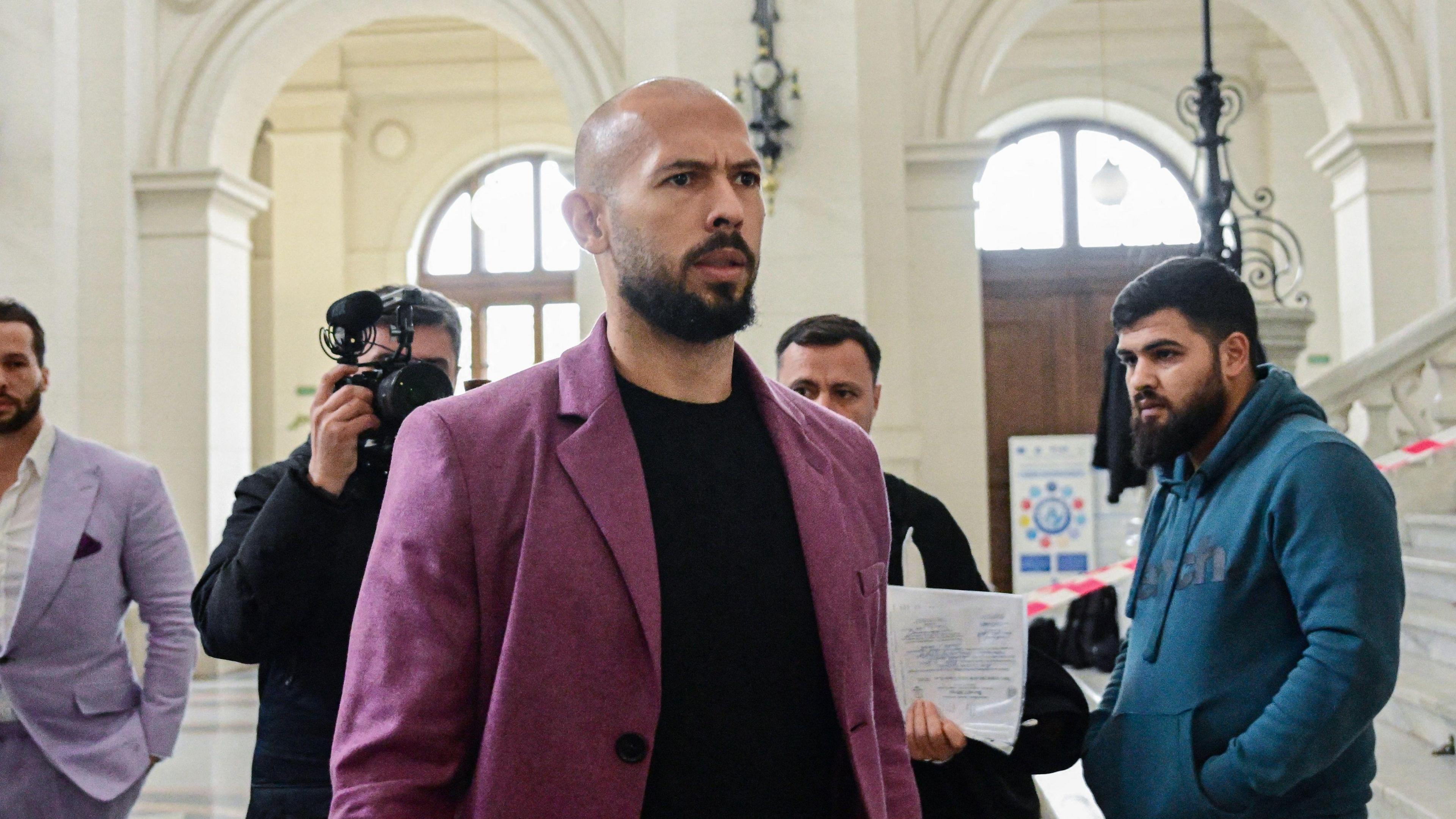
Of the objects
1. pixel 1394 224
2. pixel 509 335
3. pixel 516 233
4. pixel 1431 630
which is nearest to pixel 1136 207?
pixel 1394 224

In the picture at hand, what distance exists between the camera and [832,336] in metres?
2.82

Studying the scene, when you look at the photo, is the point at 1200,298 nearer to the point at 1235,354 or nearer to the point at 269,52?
the point at 1235,354

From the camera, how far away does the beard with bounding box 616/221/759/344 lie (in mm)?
1568

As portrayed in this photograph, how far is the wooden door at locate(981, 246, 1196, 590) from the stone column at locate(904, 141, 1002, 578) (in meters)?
4.71

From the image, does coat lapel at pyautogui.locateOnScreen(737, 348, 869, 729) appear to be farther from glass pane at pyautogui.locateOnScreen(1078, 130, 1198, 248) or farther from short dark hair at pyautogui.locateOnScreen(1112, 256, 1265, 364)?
glass pane at pyautogui.locateOnScreen(1078, 130, 1198, 248)

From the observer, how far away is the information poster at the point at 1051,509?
44.3 feet

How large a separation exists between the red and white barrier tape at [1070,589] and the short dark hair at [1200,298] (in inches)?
130

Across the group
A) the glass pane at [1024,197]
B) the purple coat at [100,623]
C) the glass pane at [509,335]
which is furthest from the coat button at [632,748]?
the glass pane at [509,335]

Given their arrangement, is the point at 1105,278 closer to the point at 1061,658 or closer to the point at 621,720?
the point at 1061,658

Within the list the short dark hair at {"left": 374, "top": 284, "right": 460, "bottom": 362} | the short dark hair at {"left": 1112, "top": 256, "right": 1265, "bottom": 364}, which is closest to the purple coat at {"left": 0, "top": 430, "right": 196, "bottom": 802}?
the short dark hair at {"left": 374, "top": 284, "right": 460, "bottom": 362}

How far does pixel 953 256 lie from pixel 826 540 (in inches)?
320

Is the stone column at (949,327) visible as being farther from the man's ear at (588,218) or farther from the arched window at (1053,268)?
the man's ear at (588,218)

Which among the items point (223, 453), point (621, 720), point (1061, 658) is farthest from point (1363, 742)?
point (223, 453)

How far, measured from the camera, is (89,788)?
3.03 metres
